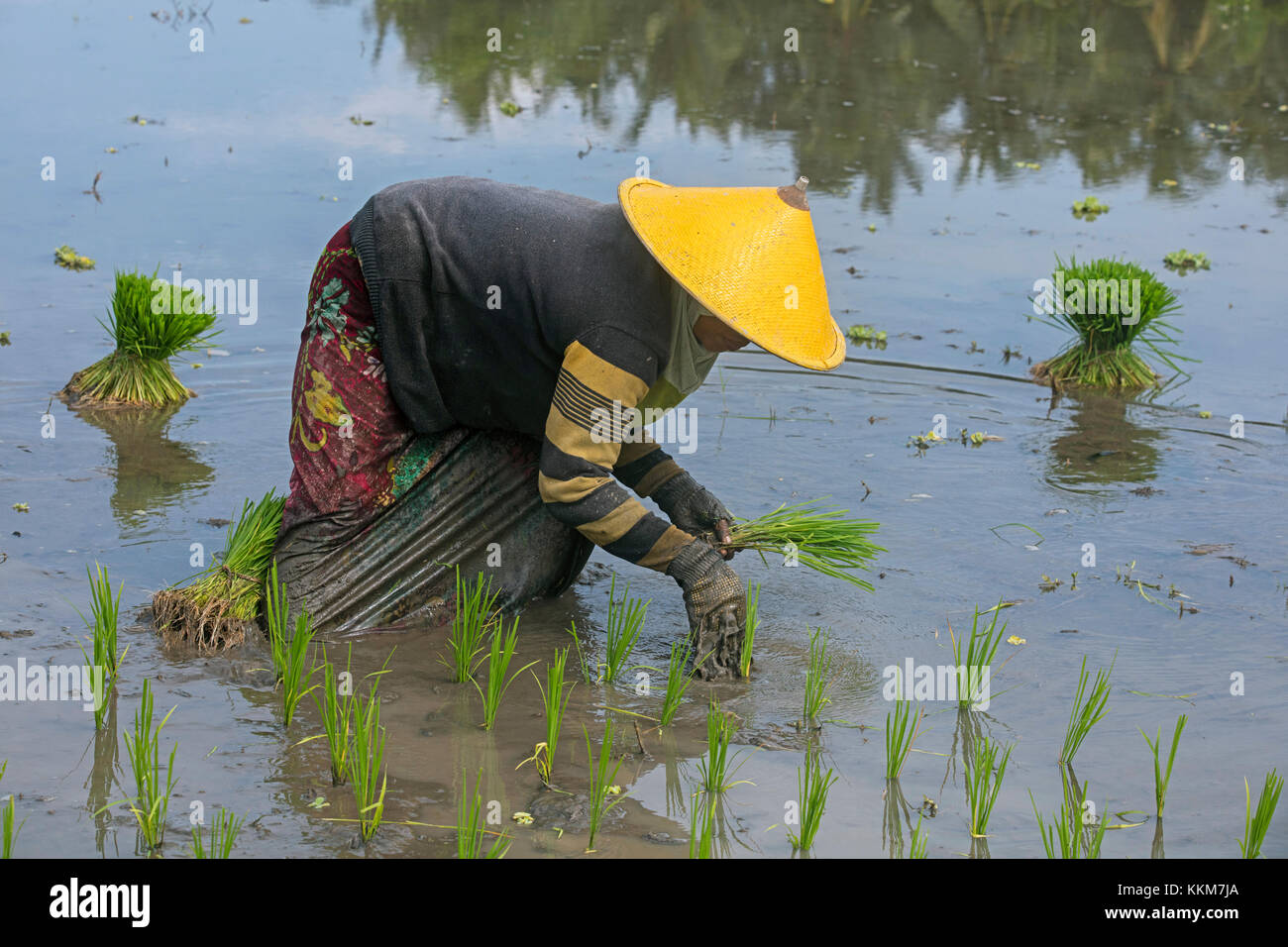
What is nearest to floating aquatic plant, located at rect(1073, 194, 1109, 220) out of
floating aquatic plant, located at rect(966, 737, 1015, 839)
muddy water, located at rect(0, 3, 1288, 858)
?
muddy water, located at rect(0, 3, 1288, 858)

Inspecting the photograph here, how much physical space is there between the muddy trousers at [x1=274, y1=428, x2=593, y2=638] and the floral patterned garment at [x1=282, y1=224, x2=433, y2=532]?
0.09 m

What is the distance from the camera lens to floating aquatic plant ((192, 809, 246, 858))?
313cm

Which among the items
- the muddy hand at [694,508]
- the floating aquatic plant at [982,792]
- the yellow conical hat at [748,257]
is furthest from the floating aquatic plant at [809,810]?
the muddy hand at [694,508]

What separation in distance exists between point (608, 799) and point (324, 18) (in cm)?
1092

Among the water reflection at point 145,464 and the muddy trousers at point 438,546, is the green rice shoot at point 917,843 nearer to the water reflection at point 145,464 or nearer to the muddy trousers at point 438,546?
the muddy trousers at point 438,546

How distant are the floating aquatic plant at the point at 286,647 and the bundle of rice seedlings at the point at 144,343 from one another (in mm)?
2131

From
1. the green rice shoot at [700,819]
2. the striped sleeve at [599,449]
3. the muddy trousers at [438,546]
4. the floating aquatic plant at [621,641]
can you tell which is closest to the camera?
the green rice shoot at [700,819]

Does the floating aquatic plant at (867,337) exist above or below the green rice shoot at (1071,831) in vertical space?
above

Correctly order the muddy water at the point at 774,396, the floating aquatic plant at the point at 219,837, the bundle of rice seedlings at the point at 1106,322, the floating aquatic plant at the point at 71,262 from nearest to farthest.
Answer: the floating aquatic plant at the point at 219,837 < the muddy water at the point at 774,396 < the bundle of rice seedlings at the point at 1106,322 < the floating aquatic plant at the point at 71,262

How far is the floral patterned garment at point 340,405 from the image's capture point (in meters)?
4.38

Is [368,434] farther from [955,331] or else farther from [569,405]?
[955,331]

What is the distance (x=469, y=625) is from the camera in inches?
173

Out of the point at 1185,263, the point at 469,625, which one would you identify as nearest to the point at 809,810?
the point at 469,625

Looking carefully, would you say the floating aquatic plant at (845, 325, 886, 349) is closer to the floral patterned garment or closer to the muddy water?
the muddy water
